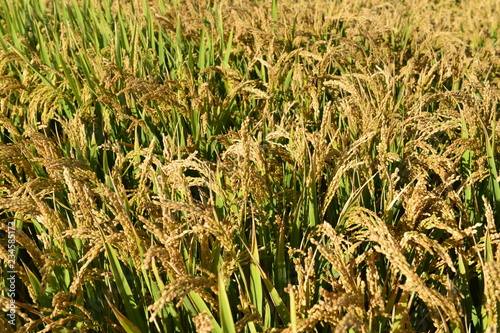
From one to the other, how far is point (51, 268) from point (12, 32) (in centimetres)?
268

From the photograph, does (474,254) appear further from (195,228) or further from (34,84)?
(34,84)

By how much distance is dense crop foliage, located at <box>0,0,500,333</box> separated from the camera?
140cm

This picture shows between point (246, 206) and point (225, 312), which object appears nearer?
point (225, 312)

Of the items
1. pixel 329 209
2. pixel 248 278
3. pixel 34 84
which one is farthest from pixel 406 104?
pixel 34 84

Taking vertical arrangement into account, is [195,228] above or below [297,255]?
above

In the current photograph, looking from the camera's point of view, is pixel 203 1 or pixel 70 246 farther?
pixel 203 1

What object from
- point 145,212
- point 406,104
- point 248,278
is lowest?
point 248,278

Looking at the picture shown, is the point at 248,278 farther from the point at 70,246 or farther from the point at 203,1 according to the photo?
the point at 203,1

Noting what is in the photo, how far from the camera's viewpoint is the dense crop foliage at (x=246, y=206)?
1397mm

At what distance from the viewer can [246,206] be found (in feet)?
5.75

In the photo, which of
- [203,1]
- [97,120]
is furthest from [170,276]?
[203,1]

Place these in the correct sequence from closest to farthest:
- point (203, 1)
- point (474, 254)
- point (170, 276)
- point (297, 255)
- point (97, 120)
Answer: point (170, 276) < point (474, 254) < point (297, 255) < point (97, 120) < point (203, 1)

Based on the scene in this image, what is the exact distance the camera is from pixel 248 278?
1.72 metres

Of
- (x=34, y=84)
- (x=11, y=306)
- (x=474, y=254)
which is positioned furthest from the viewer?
(x=34, y=84)
